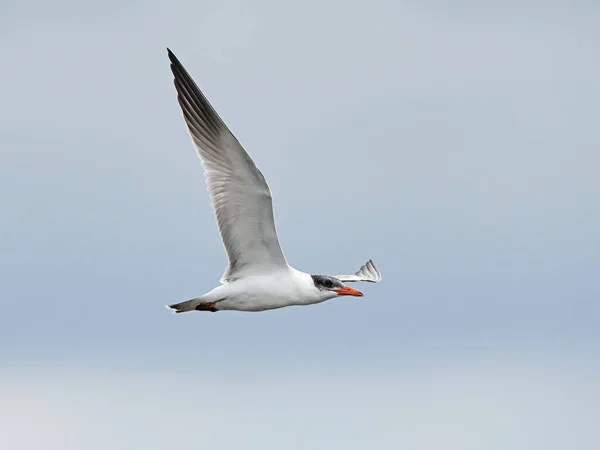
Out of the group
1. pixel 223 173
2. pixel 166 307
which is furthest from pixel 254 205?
pixel 166 307

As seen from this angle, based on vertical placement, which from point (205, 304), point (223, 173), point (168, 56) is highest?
point (168, 56)

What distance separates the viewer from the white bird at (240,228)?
23.6 metres

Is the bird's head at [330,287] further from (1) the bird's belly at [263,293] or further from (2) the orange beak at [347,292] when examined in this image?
(1) the bird's belly at [263,293]

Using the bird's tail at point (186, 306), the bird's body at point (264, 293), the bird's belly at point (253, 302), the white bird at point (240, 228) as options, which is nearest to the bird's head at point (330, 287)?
the white bird at point (240, 228)

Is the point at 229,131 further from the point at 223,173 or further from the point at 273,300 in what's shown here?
the point at 273,300

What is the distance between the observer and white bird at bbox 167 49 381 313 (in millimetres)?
23578

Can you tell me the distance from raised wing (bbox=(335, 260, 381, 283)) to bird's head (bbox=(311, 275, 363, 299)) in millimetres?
3176

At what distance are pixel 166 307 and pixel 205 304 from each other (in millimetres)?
702

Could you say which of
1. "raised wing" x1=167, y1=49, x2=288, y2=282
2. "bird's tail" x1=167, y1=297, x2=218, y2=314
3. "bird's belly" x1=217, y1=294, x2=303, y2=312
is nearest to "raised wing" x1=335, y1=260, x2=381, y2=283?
"bird's belly" x1=217, y1=294, x2=303, y2=312

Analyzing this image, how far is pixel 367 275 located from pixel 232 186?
6416mm

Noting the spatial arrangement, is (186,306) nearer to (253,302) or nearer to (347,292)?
(253,302)

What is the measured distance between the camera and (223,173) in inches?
934

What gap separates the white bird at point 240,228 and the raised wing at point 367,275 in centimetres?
345

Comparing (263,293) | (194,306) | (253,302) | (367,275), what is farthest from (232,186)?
(367,275)
